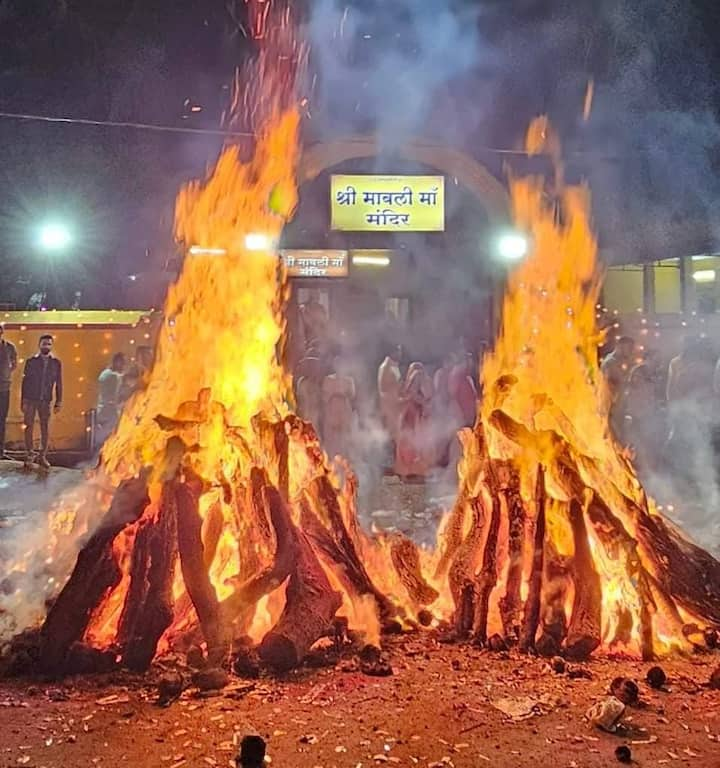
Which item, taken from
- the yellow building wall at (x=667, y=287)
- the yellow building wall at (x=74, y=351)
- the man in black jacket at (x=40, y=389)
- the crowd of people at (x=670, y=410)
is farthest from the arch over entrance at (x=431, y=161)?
the yellow building wall at (x=667, y=287)

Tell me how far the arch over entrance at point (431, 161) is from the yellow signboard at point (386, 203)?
0.35 meters

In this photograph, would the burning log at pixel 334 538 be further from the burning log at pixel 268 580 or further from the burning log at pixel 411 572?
the burning log at pixel 268 580

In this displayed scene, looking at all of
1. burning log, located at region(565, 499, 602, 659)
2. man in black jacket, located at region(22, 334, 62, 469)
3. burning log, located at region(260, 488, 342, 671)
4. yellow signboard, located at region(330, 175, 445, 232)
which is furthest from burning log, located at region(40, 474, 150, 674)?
yellow signboard, located at region(330, 175, 445, 232)

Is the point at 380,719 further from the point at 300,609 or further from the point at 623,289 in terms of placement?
the point at 623,289

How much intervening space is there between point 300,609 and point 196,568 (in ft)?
1.99

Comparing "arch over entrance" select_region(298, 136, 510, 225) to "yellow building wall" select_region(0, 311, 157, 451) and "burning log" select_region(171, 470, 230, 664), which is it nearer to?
"yellow building wall" select_region(0, 311, 157, 451)

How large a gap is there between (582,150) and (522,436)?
458 inches

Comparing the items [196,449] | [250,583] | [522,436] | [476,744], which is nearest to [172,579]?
[250,583]

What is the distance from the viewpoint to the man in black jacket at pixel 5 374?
1259 cm

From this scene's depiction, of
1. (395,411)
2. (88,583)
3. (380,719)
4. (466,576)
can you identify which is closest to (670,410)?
(395,411)

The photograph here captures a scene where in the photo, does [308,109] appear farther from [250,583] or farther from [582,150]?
[250,583]

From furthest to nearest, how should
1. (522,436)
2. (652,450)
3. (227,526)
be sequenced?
(652,450) < (522,436) < (227,526)

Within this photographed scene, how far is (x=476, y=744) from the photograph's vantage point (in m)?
3.56

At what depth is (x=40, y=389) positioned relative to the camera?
12398mm
